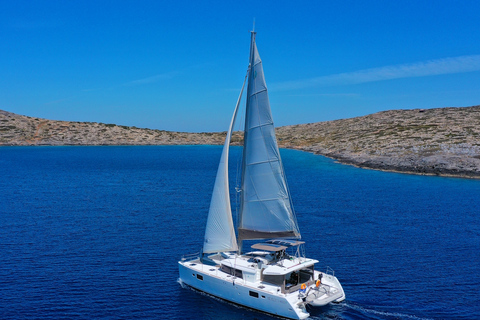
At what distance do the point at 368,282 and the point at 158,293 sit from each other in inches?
743

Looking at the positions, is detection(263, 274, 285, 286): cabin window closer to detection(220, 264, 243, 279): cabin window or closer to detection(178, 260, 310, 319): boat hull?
detection(178, 260, 310, 319): boat hull

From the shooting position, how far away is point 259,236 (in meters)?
33.5

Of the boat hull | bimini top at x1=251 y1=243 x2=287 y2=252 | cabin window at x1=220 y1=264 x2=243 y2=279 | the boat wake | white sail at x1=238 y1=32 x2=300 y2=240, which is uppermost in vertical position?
white sail at x1=238 y1=32 x2=300 y2=240

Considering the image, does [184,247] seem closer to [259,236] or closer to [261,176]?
[259,236]

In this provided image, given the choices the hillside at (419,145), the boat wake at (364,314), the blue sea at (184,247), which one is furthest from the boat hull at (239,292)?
the hillside at (419,145)

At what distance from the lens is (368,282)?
35781mm

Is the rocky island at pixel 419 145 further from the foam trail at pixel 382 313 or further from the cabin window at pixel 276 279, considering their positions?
the cabin window at pixel 276 279

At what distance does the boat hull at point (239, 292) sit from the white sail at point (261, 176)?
4304 millimetres

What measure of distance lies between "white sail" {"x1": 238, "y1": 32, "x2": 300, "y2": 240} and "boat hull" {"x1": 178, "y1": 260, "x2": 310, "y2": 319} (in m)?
4.30

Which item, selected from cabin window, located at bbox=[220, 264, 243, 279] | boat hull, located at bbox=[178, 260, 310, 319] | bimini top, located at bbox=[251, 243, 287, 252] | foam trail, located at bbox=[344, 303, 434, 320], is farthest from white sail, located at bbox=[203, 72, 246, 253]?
foam trail, located at bbox=[344, 303, 434, 320]

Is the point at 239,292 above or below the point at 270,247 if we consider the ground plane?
below

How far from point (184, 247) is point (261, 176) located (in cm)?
1726

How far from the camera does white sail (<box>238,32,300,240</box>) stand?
31594 mm

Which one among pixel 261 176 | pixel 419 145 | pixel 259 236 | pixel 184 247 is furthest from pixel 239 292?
pixel 419 145
